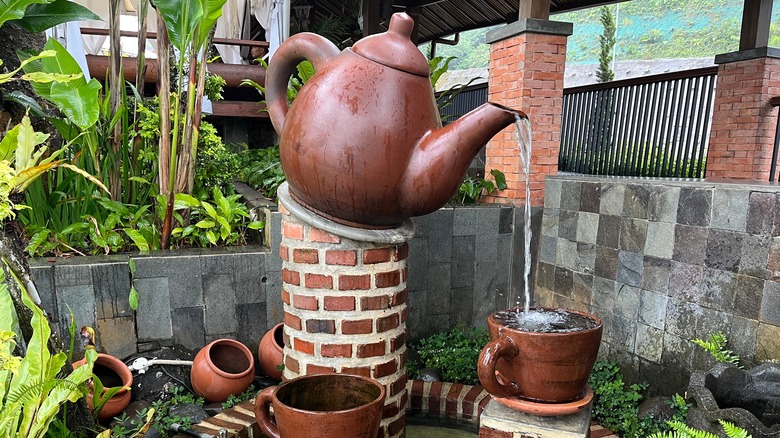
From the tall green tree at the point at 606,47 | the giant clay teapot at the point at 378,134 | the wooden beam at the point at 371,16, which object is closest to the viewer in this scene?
the giant clay teapot at the point at 378,134

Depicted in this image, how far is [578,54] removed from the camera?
78.2 ft

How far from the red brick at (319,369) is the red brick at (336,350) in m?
0.05

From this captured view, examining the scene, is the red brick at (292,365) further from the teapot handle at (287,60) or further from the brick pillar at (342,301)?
the teapot handle at (287,60)

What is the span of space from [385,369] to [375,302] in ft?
0.81

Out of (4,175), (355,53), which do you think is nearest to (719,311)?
(355,53)

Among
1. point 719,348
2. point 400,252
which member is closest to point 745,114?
point 719,348

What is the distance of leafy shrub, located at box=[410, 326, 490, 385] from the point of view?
2617 millimetres

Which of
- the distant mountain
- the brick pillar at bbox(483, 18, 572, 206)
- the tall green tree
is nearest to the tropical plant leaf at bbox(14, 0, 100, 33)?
the brick pillar at bbox(483, 18, 572, 206)

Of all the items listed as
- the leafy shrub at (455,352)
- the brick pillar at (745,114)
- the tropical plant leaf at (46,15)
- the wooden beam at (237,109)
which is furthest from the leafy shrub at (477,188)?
the brick pillar at (745,114)

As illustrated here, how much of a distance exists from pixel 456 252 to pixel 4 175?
2.30 m

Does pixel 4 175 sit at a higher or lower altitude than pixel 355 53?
lower

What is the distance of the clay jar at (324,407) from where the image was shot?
125cm

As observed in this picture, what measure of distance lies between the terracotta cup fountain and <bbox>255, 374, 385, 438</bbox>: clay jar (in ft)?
1.01

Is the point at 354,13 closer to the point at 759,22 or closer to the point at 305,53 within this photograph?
the point at 759,22
